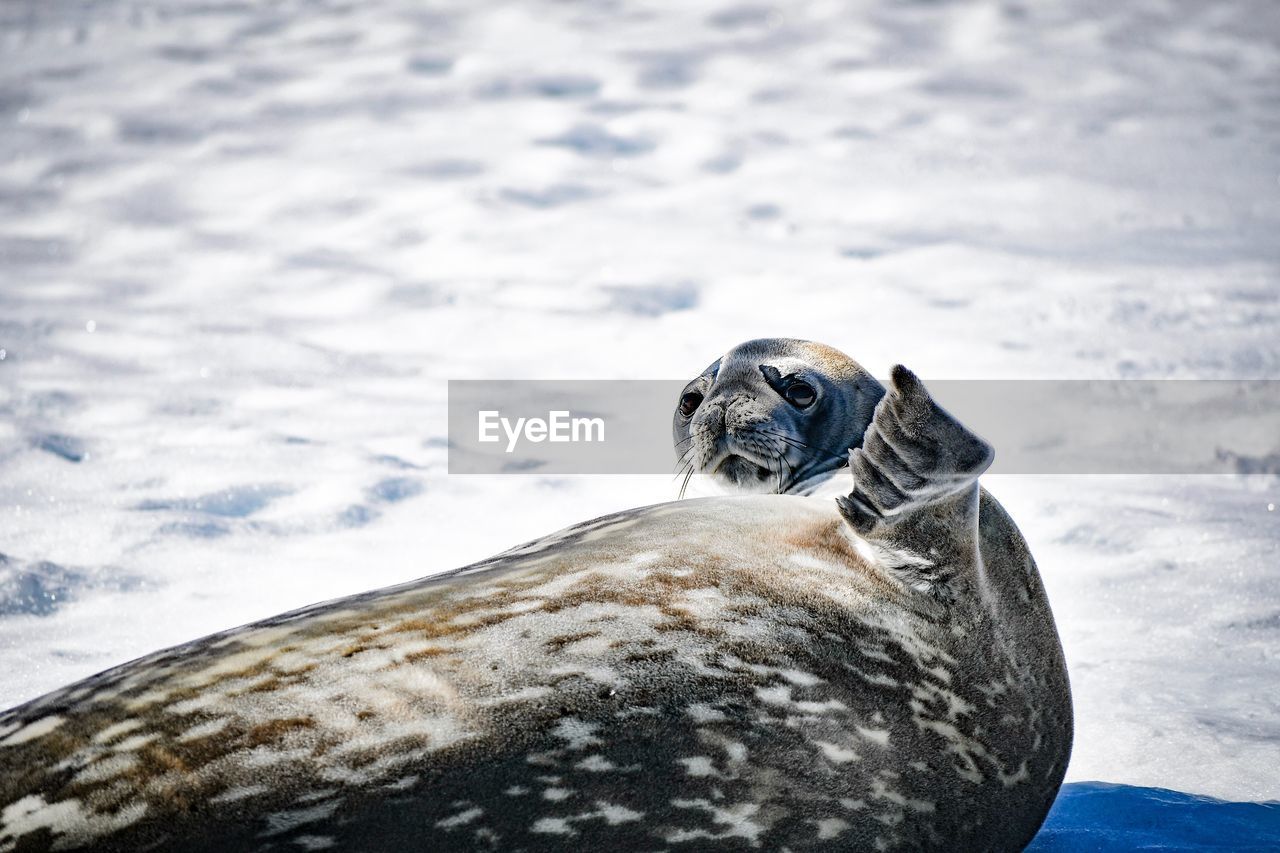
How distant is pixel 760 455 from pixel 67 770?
2.98 meters

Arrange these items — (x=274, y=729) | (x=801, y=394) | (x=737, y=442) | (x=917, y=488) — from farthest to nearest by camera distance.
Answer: (x=801, y=394)
(x=737, y=442)
(x=917, y=488)
(x=274, y=729)

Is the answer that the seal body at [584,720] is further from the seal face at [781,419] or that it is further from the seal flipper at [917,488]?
the seal face at [781,419]

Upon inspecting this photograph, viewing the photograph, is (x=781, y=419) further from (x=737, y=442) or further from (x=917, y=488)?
(x=917, y=488)

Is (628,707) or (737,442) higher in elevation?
(628,707)

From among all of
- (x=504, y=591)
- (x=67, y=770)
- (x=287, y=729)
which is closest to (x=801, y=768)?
(x=504, y=591)

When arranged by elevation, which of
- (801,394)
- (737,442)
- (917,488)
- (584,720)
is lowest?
(737,442)

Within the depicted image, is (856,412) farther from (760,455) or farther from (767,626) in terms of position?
(767,626)

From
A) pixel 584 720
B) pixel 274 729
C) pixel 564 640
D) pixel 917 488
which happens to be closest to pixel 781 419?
pixel 917 488

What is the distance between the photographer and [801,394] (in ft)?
15.0

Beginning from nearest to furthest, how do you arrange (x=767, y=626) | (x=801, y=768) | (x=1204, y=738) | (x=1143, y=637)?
(x=801, y=768)
(x=767, y=626)
(x=1204, y=738)
(x=1143, y=637)

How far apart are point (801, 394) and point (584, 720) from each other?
9.39 ft

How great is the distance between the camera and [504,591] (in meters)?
2.28

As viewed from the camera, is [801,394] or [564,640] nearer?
[564,640]

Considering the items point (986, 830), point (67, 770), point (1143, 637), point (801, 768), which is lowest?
point (1143, 637)
